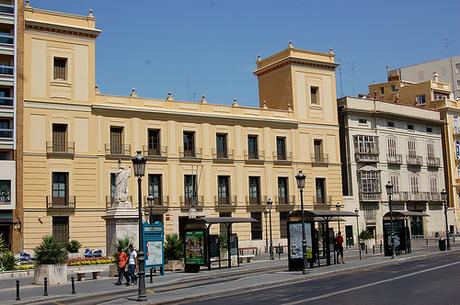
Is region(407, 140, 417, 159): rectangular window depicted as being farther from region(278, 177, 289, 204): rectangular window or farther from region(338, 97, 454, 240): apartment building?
region(278, 177, 289, 204): rectangular window

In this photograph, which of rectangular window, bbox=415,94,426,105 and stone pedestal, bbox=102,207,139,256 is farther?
rectangular window, bbox=415,94,426,105

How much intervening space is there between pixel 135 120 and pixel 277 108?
18101 mm

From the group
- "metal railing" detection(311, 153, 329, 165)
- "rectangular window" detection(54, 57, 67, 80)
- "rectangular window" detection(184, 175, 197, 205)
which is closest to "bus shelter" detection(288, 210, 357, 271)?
"rectangular window" detection(184, 175, 197, 205)

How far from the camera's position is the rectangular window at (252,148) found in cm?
6059

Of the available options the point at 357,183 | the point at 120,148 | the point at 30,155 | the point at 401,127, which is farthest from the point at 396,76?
the point at 30,155

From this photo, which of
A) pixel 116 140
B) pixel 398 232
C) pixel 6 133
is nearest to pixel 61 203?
pixel 6 133

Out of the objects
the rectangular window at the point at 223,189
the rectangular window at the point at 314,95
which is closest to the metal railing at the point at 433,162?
the rectangular window at the point at 314,95

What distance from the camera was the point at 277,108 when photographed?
218 ft

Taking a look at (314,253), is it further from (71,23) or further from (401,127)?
(401,127)

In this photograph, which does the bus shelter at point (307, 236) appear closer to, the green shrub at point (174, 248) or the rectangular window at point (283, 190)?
the green shrub at point (174, 248)

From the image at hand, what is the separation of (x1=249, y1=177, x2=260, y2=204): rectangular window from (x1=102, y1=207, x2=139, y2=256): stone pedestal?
2475cm

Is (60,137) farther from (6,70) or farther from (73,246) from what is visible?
(73,246)

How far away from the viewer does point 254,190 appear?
2375 inches

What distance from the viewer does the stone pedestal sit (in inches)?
1379
